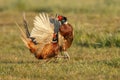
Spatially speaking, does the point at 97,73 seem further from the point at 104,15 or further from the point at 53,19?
the point at 104,15

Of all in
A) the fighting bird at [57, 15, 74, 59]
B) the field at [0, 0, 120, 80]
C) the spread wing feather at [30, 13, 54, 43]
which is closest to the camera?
the field at [0, 0, 120, 80]

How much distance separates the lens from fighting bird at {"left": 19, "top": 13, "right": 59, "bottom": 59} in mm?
8227

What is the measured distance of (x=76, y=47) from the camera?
35.4 feet

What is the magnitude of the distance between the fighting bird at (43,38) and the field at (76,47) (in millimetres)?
206

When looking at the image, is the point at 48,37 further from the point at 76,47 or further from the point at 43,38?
the point at 76,47

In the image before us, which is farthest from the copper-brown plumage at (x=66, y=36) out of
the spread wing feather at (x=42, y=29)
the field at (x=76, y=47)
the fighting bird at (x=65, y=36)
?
the field at (x=76, y=47)

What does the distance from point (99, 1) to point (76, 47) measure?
29.1ft

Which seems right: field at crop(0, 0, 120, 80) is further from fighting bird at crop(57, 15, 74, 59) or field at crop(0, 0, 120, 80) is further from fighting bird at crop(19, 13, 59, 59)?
fighting bird at crop(57, 15, 74, 59)

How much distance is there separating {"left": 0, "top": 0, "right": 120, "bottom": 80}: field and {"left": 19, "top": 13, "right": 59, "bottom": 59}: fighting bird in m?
0.21

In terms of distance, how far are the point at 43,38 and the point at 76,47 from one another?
2.57m

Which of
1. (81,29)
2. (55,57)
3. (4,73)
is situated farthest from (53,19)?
(81,29)

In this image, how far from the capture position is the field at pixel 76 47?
7470 mm

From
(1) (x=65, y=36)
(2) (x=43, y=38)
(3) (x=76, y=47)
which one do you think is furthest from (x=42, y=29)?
(3) (x=76, y=47)

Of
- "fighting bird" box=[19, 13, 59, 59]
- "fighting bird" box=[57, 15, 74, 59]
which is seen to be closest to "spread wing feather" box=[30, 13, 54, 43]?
"fighting bird" box=[19, 13, 59, 59]
